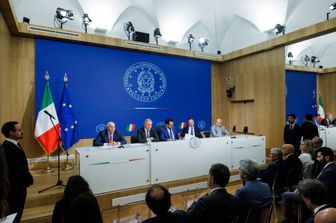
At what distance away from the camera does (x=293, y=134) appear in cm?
509

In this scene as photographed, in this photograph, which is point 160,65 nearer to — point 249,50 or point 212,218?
point 249,50

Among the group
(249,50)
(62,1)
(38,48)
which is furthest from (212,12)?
(38,48)

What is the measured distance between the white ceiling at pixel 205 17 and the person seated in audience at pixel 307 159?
382 cm

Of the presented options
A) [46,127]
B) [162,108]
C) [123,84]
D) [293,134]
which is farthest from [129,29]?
[293,134]

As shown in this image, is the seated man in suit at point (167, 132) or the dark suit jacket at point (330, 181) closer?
the dark suit jacket at point (330, 181)

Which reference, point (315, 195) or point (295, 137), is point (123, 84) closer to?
point (295, 137)

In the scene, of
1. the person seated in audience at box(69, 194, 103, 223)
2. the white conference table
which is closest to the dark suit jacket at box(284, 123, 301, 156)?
the white conference table

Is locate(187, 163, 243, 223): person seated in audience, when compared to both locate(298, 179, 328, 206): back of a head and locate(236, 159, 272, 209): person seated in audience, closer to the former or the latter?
locate(236, 159, 272, 209): person seated in audience

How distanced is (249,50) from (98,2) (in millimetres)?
4385

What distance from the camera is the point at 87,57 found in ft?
17.7

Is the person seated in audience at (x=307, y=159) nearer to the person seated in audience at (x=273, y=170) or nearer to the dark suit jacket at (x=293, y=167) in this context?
the dark suit jacket at (x=293, y=167)

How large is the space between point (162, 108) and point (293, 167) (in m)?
3.96

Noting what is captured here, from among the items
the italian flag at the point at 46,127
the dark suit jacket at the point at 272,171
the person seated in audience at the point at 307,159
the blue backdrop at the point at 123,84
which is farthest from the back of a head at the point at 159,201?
the blue backdrop at the point at 123,84

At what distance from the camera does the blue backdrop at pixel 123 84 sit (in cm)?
503
